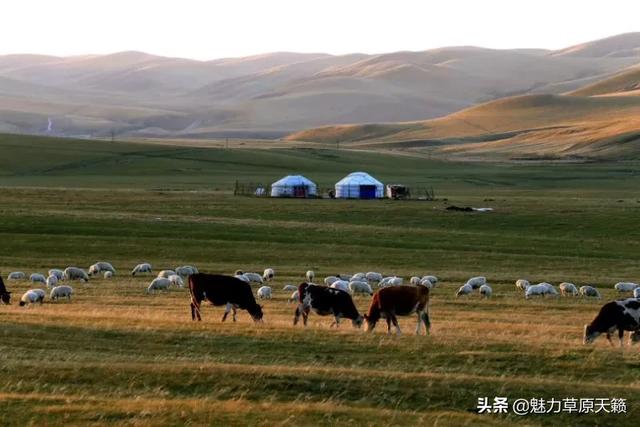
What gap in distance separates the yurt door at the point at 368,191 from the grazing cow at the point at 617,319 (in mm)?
70620

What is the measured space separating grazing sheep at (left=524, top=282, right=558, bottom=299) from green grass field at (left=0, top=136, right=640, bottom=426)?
0.36m

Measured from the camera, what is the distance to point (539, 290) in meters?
36.1

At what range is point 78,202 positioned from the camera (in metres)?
80.3

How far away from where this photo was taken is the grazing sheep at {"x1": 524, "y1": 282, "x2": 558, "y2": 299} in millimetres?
35875

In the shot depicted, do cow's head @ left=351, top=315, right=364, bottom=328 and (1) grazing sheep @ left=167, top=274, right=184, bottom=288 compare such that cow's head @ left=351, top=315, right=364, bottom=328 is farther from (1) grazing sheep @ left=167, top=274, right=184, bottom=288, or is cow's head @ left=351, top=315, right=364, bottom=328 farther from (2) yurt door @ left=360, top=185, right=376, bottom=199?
(2) yurt door @ left=360, top=185, right=376, bottom=199

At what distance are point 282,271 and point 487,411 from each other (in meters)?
28.3

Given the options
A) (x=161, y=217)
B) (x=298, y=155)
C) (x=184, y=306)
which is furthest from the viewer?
(x=298, y=155)

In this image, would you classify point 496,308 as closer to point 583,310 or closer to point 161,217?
point 583,310

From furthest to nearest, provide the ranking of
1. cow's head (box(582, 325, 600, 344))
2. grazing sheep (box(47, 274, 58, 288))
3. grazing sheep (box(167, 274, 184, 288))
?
grazing sheep (box(167, 274, 184, 288)), grazing sheep (box(47, 274, 58, 288)), cow's head (box(582, 325, 600, 344))

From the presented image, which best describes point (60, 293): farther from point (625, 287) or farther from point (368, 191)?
point (368, 191)

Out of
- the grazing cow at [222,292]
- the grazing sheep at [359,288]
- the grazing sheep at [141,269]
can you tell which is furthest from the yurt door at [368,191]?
the grazing cow at [222,292]

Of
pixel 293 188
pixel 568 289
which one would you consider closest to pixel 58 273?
pixel 568 289

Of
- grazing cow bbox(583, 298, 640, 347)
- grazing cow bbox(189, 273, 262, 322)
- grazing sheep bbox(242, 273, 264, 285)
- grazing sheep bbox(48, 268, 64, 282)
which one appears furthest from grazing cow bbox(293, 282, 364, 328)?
grazing sheep bbox(48, 268, 64, 282)

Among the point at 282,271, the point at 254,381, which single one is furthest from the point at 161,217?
the point at 254,381
